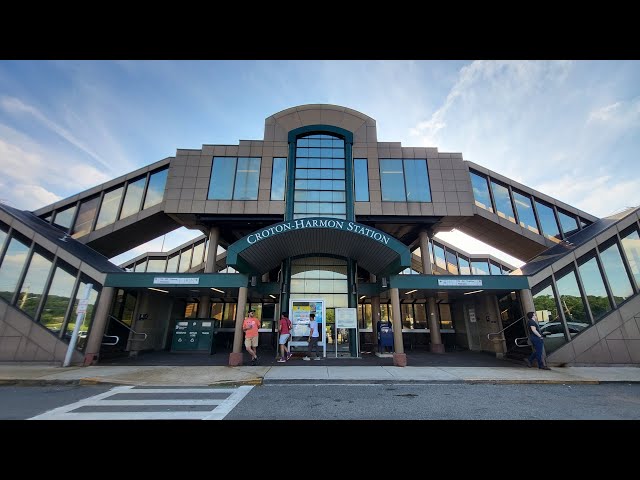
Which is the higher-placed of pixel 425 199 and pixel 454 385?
pixel 425 199

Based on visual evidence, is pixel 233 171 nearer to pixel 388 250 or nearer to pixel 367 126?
pixel 367 126

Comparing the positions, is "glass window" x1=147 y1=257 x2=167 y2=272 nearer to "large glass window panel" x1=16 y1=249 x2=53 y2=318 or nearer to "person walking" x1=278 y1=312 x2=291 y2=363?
"large glass window panel" x1=16 y1=249 x2=53 y2=318

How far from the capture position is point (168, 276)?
12.7m

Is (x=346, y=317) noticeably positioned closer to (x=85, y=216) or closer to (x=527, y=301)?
(x=527, y=301)

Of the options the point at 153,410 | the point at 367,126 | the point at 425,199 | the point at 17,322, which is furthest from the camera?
the point at 367,126

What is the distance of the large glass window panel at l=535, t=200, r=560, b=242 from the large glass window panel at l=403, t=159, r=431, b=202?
6.95 meters

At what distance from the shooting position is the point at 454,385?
8586 mm

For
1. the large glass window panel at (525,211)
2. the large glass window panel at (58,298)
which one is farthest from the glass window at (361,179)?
the large glass window panel at (58,298)

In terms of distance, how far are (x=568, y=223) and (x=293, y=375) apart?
18277 millimetres

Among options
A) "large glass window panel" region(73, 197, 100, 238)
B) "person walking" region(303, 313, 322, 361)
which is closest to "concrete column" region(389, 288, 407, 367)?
"person walking" region(303, 313, 322, 361)

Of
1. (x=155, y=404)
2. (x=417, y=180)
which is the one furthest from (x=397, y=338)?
(x=417, y=180)

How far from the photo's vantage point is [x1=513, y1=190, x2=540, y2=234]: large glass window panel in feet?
57.2

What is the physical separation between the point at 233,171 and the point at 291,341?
1055 centimetres
